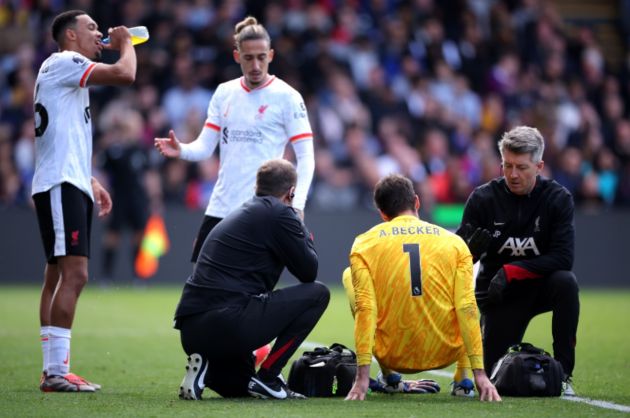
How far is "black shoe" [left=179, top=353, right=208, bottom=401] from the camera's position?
680cm

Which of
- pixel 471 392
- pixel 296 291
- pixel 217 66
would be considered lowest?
pixel 471 392

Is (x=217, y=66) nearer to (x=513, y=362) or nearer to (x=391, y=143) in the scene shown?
(x=391, y=143)

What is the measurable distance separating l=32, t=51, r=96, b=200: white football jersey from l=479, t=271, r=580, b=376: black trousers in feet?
9.29

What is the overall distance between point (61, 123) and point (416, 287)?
99.9 inches

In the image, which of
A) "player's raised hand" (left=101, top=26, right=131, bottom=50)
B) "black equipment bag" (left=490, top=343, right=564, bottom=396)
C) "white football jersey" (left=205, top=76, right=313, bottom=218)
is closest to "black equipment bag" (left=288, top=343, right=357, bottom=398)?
"black equipment bag" (left=490, top=343, right=564, bottom=396)

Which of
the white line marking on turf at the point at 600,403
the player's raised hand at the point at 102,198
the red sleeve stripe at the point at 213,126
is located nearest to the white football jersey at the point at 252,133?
the red sleeve stripe at the point at 213,126

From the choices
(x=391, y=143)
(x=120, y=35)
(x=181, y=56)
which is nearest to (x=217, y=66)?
(x=181, y=56)

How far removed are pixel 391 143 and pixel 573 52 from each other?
5844 mm

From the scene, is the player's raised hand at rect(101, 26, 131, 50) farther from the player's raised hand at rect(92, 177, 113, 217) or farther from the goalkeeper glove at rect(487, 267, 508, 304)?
the goalkeeper glove at rect(487, 267, 508, 304)

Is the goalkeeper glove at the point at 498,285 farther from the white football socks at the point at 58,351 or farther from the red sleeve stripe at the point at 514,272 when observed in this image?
the white football socks at the point at 58,351

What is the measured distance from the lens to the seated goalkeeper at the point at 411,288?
22.1ft

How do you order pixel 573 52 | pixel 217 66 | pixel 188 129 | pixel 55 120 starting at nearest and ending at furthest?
pixel 55 120, pixel 188 129, pixel 217 66, pixel 573 52

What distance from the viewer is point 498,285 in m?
7.49

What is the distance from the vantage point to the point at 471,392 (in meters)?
7.07
